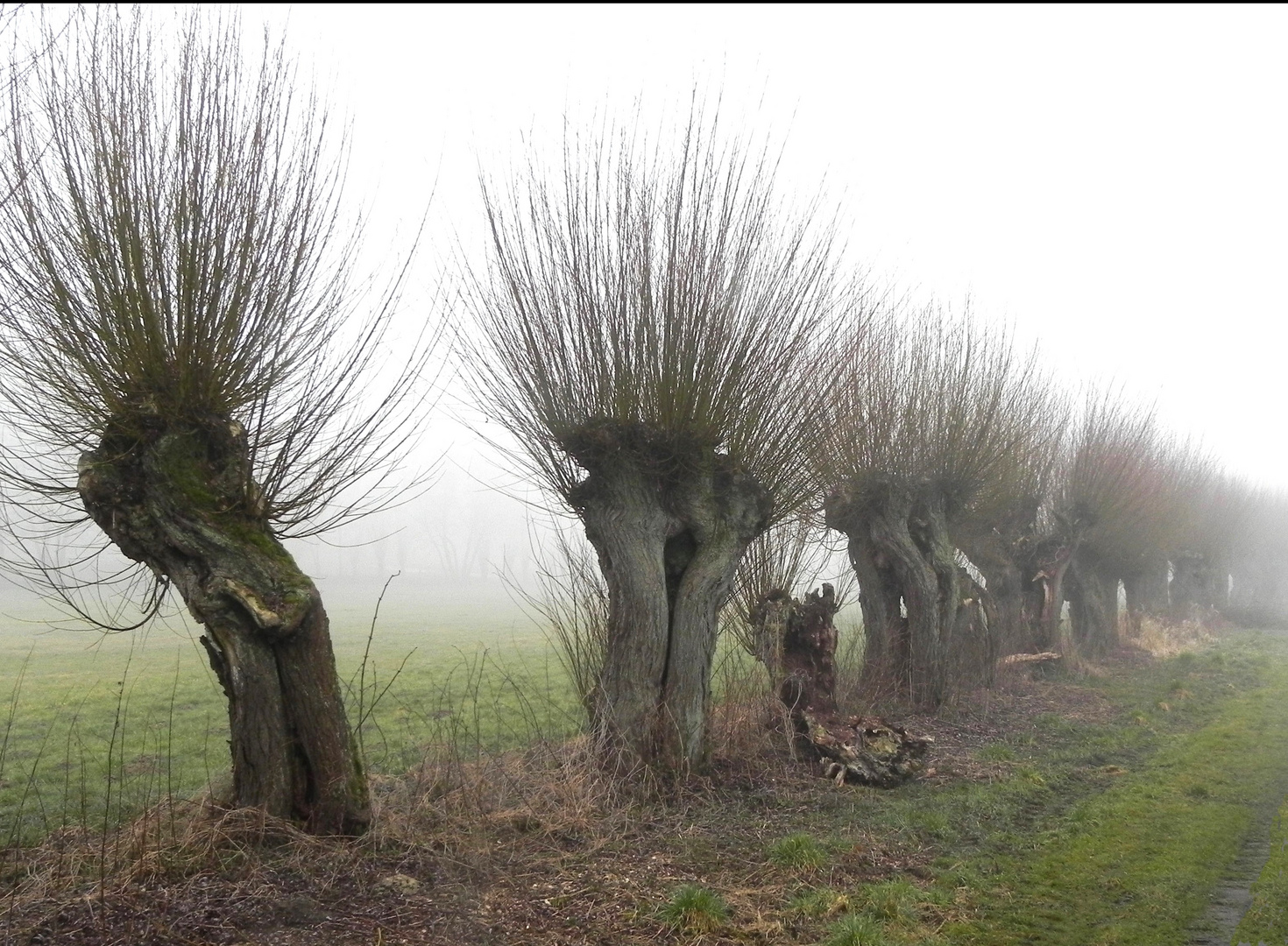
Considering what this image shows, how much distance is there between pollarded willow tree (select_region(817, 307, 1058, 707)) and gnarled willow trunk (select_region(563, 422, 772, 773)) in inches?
163

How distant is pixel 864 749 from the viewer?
30.9 ft

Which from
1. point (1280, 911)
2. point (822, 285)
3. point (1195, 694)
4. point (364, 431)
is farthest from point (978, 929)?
point (1195, 694)

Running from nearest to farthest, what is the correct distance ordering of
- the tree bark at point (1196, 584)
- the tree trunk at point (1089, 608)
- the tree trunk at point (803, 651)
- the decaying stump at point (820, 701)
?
the decaying stump at point (820, 701) → the tree trunk at point (803, 651) → the tree trunk at point (1089, 608) → the tree bark at point (1196, 584)

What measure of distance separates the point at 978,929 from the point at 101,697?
513 inches

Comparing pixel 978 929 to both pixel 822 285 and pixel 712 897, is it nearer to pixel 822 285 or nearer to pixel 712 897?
pixel 712 897

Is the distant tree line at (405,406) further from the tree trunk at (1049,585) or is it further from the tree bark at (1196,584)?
the tree bark at (1196,584)

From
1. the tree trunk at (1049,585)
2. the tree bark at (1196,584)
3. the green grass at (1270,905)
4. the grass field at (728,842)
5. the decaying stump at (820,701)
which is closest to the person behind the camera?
the grass field at (728,842)

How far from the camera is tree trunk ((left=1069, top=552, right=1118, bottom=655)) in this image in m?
22.4

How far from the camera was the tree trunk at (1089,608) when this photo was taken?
22.4 metres

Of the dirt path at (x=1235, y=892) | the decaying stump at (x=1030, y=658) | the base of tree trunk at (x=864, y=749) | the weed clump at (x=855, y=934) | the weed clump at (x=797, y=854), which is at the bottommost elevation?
the dirt path at (x=1235, y=892)

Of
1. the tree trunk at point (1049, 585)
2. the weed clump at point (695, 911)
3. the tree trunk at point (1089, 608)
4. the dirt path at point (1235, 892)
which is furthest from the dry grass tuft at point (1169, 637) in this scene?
the weed clump at point (695, 911)

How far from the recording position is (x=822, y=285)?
30.7ft

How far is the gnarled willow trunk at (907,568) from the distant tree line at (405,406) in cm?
4

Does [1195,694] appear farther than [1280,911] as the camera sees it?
Yes
